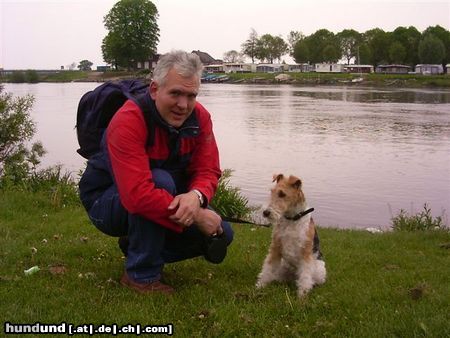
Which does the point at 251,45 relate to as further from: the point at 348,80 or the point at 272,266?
the point at 272,266

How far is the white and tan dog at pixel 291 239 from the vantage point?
465 cm

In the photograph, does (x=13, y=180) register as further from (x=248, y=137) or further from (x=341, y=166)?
(x=248, y=137)

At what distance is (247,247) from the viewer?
6.20 m

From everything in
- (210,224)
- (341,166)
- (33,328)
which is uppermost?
(210,224)

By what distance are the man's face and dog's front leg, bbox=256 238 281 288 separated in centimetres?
156

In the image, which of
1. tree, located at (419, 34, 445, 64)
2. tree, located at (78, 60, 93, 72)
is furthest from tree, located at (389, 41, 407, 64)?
tree, located at (78, 60, 93, 72)

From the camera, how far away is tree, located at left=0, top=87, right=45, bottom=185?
10.4 m

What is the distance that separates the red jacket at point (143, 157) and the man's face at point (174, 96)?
8cm

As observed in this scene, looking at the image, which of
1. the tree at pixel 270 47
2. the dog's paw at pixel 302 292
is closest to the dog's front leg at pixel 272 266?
the dog's paw at pixel 302 292

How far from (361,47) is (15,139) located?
117m

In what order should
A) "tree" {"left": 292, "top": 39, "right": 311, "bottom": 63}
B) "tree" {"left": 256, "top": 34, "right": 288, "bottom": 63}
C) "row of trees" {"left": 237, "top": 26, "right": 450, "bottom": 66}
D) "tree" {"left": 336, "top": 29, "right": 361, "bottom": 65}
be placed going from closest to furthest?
"row of trees" {"left": 237, "top": 26, "right": 450, "bottom": 66} → "tree" {"left": 292, "top": 39, "right": 311, "bottom": 63} → "tree" {"left": 336, "top": 29, "right": 361, "bottom": 65} → "tree" {"left": 256, "top": 34, "right": 288, "bottom": 63}

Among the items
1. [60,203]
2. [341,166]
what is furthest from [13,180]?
[341,166]

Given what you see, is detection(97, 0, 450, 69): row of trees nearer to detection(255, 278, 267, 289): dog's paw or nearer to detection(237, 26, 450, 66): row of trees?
detection(237, 26, 450, 66): row of trees

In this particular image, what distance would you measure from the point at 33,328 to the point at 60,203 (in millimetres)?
4955
